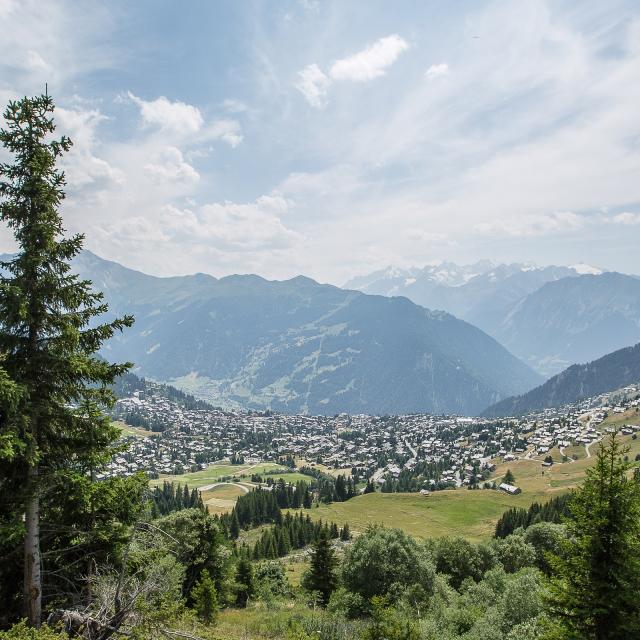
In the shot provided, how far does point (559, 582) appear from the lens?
16.5 m

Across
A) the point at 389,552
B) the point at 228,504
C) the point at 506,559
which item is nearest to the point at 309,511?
the point at 228,504

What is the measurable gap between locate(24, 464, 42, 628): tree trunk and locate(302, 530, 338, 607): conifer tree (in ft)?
129

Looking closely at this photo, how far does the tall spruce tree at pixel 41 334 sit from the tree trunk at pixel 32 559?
0.03m

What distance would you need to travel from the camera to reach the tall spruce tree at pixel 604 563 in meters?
15.2

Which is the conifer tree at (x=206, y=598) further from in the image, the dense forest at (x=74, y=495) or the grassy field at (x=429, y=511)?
the grassy field at (x=429, y=511)

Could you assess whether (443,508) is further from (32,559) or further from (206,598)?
(32,559)

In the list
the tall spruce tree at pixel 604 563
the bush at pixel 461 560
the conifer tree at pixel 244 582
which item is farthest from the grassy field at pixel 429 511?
the tall spruce tree at pixel 604 563

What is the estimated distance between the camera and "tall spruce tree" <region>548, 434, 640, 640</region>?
15.2 metres

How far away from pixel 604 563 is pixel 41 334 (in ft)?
65.7

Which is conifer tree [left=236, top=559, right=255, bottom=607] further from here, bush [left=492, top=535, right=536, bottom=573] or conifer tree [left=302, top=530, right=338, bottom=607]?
bush [left=492, top=535, right=536, bottom=573]

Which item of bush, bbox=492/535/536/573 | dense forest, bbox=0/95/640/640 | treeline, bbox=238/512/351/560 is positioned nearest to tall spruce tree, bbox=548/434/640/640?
dense forest, bbox=0/95/640/640

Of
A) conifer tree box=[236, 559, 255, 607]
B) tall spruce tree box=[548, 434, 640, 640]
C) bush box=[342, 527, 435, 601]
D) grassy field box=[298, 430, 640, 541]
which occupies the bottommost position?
grassy field box=[298, 430, 640, 541]

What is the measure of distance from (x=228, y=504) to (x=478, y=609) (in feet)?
516

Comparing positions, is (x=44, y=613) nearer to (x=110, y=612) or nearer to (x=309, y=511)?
(x=110, y=612)
